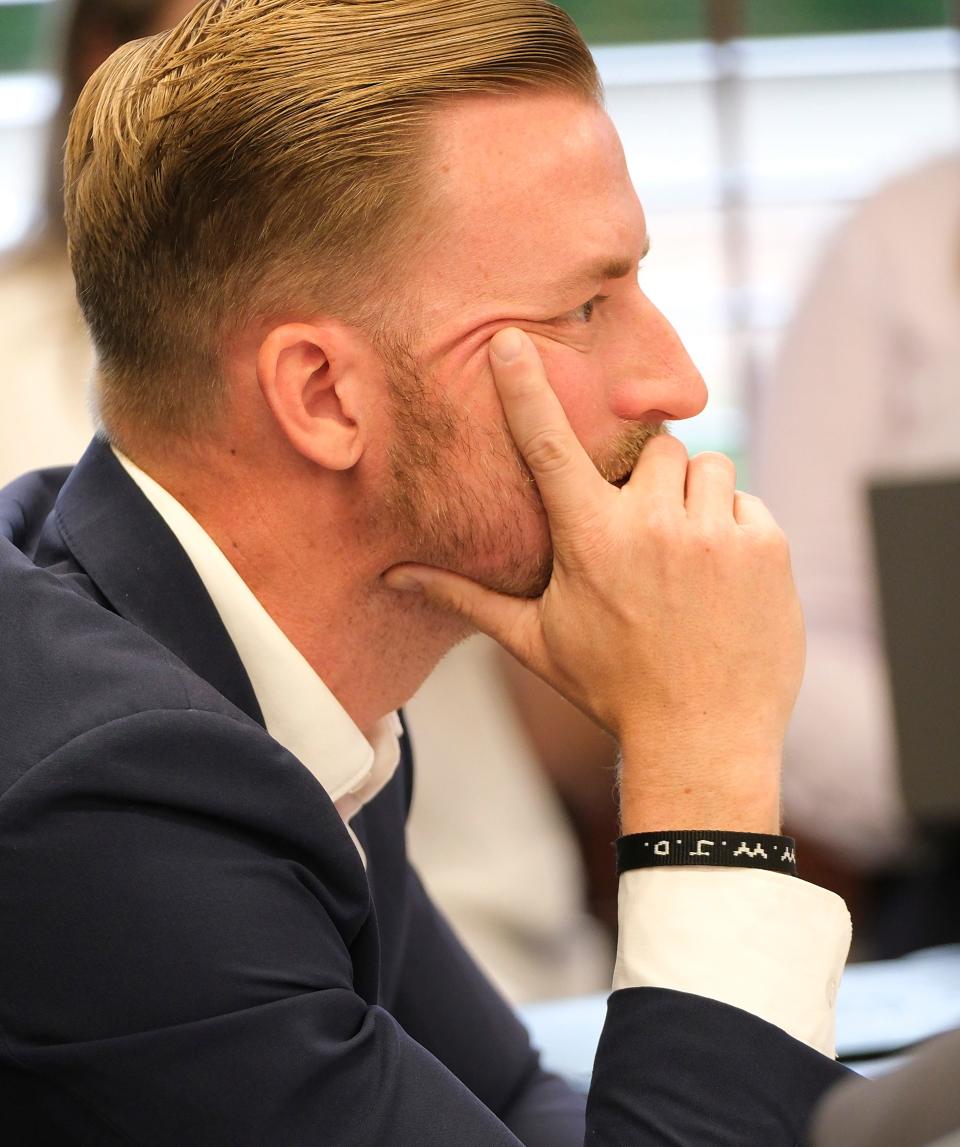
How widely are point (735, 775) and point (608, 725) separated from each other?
0.30 feet

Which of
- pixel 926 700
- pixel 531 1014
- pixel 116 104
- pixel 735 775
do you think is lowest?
pixel 531 1014

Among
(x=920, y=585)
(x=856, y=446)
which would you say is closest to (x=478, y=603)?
(x=920, y=585)

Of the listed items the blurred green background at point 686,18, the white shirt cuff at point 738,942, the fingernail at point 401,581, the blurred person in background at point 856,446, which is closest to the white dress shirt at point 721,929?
the white shirt cuff at point 738,942

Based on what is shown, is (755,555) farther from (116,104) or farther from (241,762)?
(116,104)

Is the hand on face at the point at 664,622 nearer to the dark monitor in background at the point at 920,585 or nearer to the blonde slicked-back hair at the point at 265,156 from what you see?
the blonde slicked-back hair at the point at 265,156

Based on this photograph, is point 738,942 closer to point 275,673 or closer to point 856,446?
point 275,673

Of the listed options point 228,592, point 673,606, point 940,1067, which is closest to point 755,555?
point 673,606

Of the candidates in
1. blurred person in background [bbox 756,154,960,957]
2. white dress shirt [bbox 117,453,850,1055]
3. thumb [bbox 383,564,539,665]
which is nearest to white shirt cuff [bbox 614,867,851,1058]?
white dress shirt [bbox 117,453,850,1055]

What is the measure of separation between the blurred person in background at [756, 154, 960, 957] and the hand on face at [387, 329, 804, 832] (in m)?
1.47

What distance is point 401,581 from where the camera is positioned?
1.11 meters

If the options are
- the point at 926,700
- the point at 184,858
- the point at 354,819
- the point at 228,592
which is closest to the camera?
the point at 184,858

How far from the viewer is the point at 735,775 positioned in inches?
39.1

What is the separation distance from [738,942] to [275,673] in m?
0.34

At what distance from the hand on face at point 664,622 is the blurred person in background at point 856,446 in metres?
1.47
